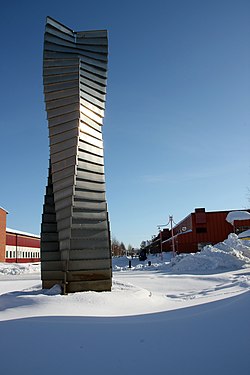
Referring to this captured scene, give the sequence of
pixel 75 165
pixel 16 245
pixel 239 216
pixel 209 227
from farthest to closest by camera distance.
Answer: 1. pixel 16 245
2. pixel 209 227
3. pixel 239 216
4. pixel 75 165

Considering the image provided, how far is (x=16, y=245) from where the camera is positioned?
46500 millimetres

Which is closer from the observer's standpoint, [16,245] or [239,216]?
[239,216]

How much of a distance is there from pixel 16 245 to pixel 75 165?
4079 centimetres

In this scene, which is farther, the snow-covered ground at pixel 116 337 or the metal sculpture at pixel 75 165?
the metal sculpture at pixel 75 165

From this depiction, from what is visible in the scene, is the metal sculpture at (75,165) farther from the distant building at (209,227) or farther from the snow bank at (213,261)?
the distant building at (209,227)

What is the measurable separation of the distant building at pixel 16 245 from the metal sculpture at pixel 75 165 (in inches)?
1303

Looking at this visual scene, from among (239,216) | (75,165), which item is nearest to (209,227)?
(239,216)

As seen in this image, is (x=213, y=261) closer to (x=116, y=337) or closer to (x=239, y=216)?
(x=239, y=216)

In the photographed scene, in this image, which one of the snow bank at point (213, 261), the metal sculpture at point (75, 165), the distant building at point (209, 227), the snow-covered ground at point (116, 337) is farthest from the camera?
the distant building at point (209, 227)

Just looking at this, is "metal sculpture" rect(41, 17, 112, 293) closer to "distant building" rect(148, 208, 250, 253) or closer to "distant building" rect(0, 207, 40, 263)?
"distant building" rect(0, 207, 40, 263)

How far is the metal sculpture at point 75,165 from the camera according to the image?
8945 millimetres

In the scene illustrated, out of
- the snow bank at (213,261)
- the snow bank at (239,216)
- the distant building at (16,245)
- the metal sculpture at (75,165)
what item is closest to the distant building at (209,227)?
the snow bank at (239,216)

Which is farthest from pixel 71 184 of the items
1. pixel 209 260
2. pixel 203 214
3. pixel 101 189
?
pixel 203 214

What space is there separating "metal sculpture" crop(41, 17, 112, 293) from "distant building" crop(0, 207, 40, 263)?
33.1 meters
